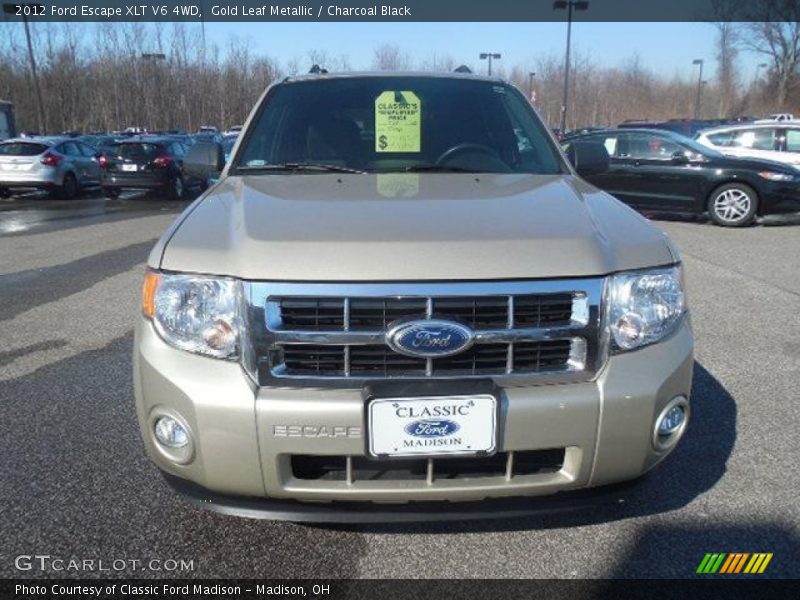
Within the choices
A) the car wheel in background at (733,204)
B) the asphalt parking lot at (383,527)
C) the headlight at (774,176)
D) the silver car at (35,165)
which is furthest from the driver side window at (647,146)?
the silver car at (35,165)

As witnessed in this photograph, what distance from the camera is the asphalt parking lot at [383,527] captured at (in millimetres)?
2383

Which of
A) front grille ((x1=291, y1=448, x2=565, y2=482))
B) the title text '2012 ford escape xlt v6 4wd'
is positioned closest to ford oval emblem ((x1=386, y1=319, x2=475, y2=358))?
the title text '2012 ford escape xlt v6 4wd'

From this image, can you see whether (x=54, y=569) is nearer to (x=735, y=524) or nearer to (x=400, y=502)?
(x=400, y=502)

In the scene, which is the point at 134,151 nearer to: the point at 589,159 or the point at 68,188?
the point at 68,188

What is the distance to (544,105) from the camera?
57438mm

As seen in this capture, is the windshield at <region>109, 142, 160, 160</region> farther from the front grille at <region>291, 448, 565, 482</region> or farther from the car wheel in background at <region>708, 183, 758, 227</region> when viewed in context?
the front grille at <region>291, 448, 565, 482</region>

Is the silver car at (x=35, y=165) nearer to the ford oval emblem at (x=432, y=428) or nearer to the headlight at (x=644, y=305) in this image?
the ford oval emblem at (x=432, y=428)

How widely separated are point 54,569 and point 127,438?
3.38 feet

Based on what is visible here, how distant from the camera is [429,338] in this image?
199 centimetres

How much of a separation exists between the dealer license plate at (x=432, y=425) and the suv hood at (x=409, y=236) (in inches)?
15.3

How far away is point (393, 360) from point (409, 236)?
41 centimetres

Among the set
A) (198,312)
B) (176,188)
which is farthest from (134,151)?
(198,312)

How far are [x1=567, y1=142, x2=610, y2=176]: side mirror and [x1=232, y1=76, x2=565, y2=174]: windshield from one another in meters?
0.25

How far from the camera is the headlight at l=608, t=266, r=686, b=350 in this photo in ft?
6.98
